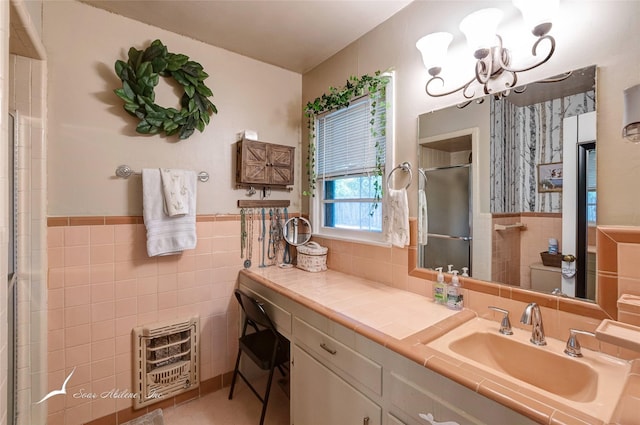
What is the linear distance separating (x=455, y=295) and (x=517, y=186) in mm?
564

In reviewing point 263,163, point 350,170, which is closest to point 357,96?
point 350,170

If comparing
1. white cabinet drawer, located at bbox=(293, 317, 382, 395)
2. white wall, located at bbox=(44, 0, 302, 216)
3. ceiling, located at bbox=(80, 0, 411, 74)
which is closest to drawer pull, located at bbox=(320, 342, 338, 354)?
white cabinet drawer, located at bbox=(293, 317, 382, 395)

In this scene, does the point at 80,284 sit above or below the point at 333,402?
above

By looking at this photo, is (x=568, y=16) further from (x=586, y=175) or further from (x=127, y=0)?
(x=127, y=0)

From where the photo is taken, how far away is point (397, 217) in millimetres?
1665

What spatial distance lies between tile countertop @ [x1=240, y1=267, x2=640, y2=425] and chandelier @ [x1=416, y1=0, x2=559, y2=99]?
1.06 metres

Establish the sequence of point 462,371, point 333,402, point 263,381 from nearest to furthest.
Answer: point 462,371 → point 333,402 → point 263,381

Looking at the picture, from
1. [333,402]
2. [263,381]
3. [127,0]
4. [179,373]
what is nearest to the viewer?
[333,402]

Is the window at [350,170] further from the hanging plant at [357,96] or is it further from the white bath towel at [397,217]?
the white bath towel at [397,217]

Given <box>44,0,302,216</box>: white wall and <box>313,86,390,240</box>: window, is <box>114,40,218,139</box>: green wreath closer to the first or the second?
<box>44,0,302,216</box>: white wall

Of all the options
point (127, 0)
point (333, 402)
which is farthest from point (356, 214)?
point (127, 0)

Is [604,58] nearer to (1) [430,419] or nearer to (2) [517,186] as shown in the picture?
(2) [517,186]

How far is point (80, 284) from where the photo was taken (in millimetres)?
1659

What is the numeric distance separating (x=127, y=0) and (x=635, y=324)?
271 cm
